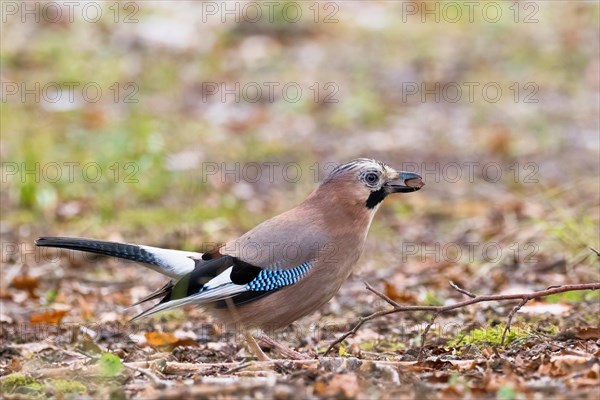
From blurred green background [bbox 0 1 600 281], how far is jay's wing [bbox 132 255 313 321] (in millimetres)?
2497

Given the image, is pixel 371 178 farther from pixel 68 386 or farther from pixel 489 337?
pixel 68 386

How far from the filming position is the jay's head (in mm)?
5641

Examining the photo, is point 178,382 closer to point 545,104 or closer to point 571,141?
point 571,141

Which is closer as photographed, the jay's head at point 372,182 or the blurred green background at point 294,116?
the jay's head at point 372,182

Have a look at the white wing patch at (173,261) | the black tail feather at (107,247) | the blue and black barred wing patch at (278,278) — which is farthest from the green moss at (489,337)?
the black tail feather at (107,247)

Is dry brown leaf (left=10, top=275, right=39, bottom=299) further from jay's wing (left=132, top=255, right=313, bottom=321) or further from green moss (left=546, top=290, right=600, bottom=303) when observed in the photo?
green moss (left=546, top=290, right=600, bottom=303)

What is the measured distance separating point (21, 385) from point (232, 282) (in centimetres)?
130

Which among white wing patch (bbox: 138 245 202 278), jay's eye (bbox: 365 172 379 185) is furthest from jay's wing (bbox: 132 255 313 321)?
jay's eye (bbox: 365 172 379 185)

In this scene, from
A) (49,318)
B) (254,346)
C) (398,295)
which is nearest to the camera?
(254,346)

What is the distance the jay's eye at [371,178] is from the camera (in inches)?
223

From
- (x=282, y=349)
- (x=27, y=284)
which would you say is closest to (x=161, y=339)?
(x=282, y=349)

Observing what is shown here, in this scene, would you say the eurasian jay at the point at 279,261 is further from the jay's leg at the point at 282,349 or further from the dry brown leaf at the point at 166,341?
the dry brown leaf at the point at 166,341

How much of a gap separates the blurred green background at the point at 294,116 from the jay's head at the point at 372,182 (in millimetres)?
1809

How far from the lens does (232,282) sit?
17.3ft
